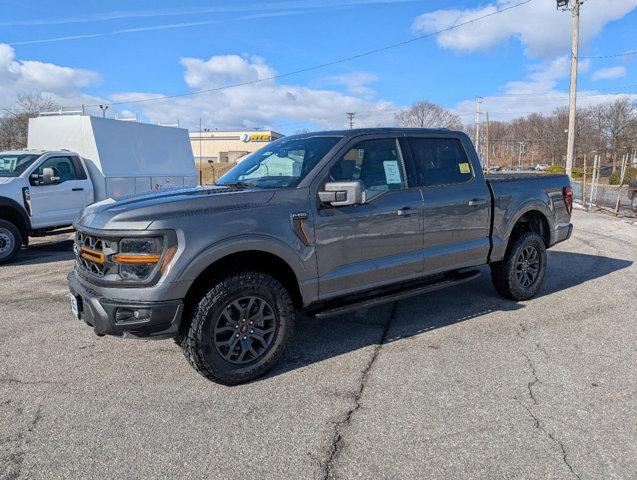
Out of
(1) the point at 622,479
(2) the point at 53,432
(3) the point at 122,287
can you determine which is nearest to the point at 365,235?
(3) the point at 122,287

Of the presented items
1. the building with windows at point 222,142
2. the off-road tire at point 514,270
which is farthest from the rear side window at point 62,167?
the building with windows at point 222,142

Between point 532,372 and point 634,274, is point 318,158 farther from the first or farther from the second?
point 634,274

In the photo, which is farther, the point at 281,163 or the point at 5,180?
the point at 5,180

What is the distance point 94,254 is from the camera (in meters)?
3.56

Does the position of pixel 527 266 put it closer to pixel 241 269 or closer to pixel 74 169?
pixel 241 269

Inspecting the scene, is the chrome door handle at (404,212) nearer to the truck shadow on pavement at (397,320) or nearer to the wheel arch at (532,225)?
the truck shadow on pavement at (397,320)

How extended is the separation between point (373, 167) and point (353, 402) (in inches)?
83.5

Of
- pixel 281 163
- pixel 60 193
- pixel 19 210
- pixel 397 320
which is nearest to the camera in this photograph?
pixel 281 163

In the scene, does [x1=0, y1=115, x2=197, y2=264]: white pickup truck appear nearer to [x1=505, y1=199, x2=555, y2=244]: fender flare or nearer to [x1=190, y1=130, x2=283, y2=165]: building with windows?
[x1=505, y1=199, x2=555, y2=244]: fender flare

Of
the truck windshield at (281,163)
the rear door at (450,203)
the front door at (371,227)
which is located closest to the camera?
the front door at (371,227)

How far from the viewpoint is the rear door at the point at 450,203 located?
15.7 feet

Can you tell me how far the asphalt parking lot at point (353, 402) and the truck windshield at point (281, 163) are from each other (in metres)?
1.55

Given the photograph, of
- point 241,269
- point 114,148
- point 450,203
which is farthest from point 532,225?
point 114,148

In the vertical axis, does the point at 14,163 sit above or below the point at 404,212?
above
